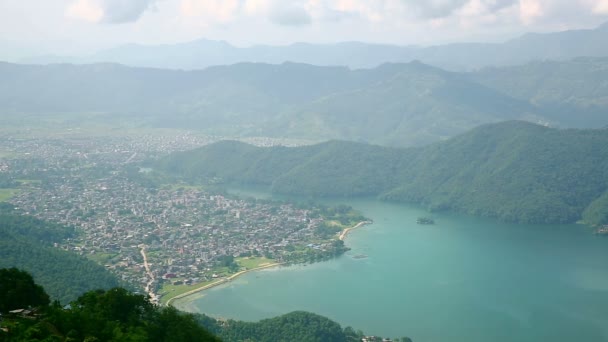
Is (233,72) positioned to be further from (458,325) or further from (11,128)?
(458,325)

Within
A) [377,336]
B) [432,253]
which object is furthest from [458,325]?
[432,253]

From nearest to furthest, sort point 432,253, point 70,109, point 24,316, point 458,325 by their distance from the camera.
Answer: point 24,316 → point 458,325 → point 432,253 → point 70,109

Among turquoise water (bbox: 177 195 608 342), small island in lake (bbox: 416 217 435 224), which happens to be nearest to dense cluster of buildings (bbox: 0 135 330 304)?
turquoise water (bbox: 177 195 608 342)

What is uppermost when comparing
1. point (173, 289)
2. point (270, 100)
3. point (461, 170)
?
point (270, 100)

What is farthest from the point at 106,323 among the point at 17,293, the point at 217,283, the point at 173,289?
the point at 217,283

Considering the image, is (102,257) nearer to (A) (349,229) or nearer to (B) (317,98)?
(A) (349,229)

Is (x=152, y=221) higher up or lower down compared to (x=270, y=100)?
lower down
